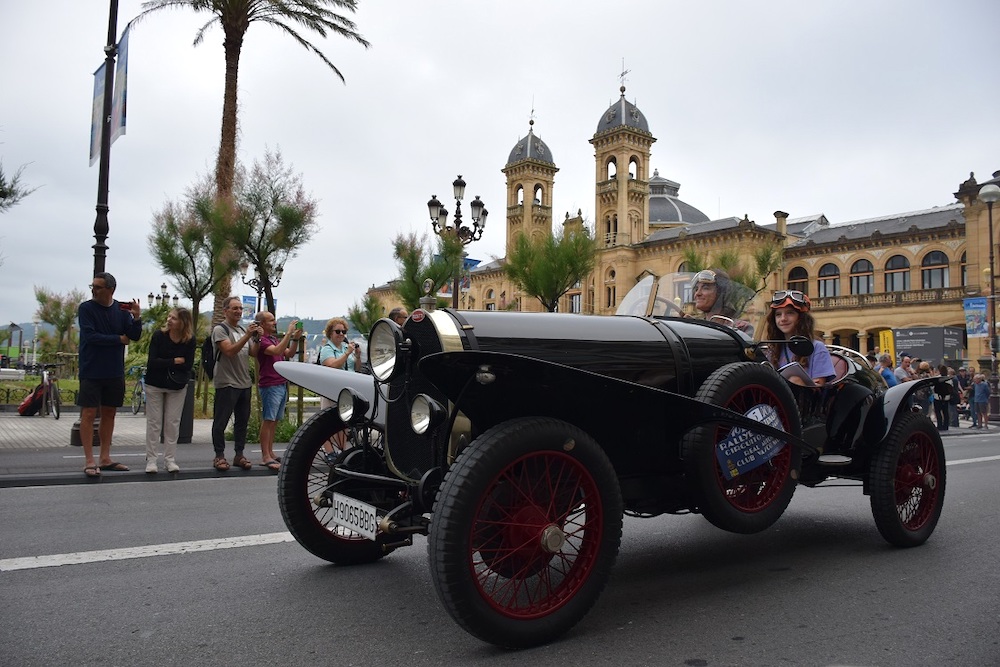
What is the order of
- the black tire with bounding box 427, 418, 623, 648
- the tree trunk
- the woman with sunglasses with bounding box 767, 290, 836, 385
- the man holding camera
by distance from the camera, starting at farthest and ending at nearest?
the tree trunk
the man holding camera
the woman with sunglasses with bounding box 767, 290, 836, 385
the black tire with bounding box 427, 418, 623, 648

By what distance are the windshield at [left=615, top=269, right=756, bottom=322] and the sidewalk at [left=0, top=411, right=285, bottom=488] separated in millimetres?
5389

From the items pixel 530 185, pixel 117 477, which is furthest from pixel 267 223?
pixel 530 185

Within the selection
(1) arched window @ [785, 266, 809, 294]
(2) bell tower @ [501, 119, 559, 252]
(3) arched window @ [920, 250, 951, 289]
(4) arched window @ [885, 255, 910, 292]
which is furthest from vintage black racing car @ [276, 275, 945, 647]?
(2) bell tower @ [501, 119, 559, 252]

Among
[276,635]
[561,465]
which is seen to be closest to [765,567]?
[561,465]

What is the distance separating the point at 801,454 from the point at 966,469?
6624mm

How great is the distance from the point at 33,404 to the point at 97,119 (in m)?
8.16

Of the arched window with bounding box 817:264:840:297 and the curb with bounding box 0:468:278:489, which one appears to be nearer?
the curb with bounding box 0:468:278:489

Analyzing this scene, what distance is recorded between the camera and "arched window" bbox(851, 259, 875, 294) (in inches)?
2156

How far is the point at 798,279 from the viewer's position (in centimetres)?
5906

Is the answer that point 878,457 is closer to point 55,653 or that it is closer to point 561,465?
point 561,465

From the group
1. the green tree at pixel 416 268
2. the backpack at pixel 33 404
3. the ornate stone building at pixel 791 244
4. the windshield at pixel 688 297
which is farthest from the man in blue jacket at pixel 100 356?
the ornate stone building at pixel 791 244

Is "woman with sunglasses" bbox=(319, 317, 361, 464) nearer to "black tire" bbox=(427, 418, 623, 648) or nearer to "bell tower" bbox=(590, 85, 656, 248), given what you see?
"black tire" bbox=(427, 418, 623, 648)

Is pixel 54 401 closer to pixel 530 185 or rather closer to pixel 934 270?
pixel 934 270

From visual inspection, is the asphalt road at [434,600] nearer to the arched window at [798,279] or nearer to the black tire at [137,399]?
the black tire at [137,399]
